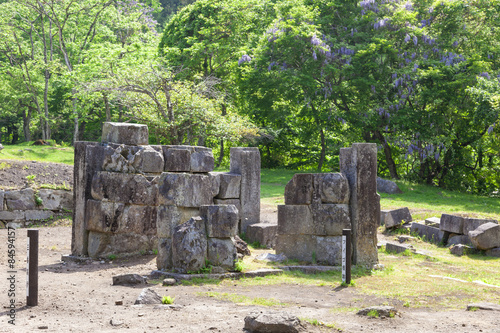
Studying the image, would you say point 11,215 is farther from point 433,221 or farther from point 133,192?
point 433,221

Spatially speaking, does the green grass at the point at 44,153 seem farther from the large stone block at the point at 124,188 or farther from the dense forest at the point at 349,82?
the large stone block at the point at 124,188

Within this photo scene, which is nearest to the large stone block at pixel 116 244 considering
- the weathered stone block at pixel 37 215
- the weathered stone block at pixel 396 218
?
the weathered stone block at pixel 37 215

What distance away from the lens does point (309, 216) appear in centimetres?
1142

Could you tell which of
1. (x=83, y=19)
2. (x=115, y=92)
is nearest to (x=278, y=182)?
(x=115, y=92)

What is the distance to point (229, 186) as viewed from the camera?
13.9 metres

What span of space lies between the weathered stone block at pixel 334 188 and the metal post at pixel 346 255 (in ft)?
6.25

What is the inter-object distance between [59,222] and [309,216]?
8.58 meters

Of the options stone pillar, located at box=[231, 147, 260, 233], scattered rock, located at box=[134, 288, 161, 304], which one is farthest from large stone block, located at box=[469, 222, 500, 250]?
scattered rock, located at box=[134, 288, 161, 304]

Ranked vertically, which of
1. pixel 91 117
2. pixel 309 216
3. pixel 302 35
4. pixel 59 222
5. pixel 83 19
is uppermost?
pixel 83 19

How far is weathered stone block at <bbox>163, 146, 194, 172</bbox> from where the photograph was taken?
1265cm

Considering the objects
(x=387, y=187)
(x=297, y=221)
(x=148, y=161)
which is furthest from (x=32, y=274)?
(x=387, y=187)

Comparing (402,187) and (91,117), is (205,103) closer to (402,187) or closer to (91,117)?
(402,187)

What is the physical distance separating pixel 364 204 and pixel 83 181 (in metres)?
5.93

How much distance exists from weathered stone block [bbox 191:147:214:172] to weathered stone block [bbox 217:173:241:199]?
1.10m
